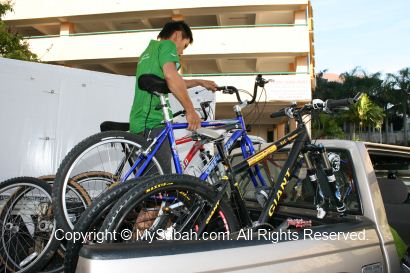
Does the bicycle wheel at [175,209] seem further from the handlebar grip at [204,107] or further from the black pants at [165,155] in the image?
Answer: the handlebar grip at [204,107]

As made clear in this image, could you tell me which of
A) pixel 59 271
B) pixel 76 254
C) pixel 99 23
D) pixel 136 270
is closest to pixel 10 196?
pixel 59 271

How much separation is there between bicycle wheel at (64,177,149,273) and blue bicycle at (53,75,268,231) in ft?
1.55

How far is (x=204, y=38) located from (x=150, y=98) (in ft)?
67.1

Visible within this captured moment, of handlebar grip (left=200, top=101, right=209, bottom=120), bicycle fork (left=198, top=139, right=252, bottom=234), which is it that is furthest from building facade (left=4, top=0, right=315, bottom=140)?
bicycle fork (left=198, top=139, right=252, bottom=234)

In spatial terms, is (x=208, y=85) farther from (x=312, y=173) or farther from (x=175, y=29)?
(x=312, y=173)

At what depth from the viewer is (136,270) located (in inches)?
60.1

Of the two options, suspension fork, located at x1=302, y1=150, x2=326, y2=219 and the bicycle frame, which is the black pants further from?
suspension fork, located at x1=302, y1=150, x2=326, y2=219

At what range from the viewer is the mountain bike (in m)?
2.00

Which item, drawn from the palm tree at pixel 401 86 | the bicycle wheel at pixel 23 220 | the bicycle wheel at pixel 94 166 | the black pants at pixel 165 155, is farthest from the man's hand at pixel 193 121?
the palm tree at pixel 401 86

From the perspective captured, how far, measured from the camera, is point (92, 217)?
6.66 ft

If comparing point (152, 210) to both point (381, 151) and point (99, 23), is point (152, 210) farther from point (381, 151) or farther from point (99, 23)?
point (99, 23)

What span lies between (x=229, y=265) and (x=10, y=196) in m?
2.14

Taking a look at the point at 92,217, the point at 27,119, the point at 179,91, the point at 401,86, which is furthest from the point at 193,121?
the point at 401,86

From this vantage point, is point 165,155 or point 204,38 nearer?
point 165,155
